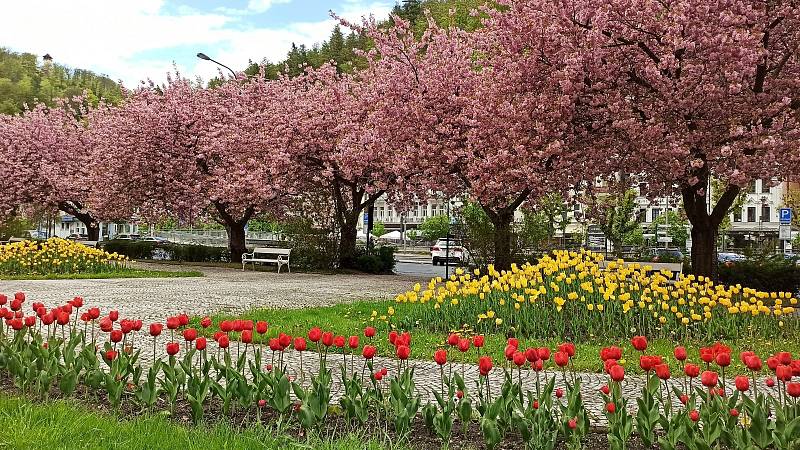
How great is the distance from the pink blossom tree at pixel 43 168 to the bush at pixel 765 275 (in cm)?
2729

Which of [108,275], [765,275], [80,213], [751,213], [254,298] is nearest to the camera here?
[254,298]

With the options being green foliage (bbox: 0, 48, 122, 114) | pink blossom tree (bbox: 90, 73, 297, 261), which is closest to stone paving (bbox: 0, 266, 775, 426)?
pink blossom tree (bbox: 90, 73, 297, 261)

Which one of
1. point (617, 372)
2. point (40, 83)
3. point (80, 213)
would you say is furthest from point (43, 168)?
point (40, 83)

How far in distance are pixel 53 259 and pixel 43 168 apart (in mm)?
15644

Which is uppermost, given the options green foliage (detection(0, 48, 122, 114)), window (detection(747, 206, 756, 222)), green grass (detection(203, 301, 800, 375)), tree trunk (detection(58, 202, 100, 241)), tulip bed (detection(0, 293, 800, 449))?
green foliage (detection(0, 48, 122, 114))

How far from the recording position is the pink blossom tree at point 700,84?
13.8 meters

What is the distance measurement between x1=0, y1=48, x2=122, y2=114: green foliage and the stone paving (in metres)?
42.8

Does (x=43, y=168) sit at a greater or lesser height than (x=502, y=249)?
greater

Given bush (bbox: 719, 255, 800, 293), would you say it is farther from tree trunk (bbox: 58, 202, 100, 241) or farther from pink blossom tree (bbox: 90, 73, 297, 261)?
tree trunk (bbox: 58, 202, 100, 241)

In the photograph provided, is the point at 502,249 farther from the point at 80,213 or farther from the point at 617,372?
the point at 80,213

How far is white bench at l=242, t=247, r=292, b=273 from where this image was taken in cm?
2422

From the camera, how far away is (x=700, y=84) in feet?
45.6

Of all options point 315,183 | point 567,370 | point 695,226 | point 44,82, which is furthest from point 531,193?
point 44,82

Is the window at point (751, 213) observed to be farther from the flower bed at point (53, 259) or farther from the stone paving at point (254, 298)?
the flower bed at point (53, 259)
